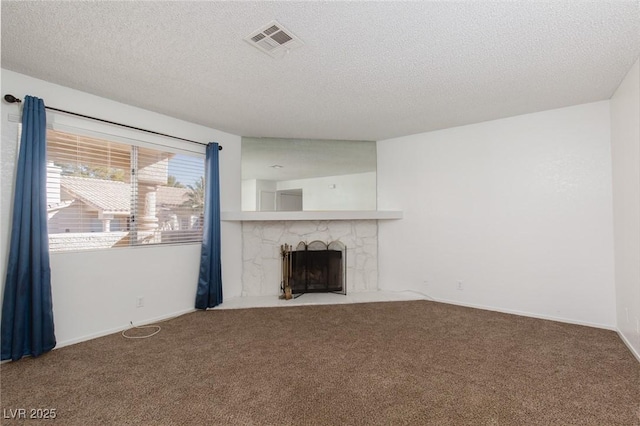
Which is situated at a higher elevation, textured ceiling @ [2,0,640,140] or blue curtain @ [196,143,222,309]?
textured ceiling @ [2,0,640,140]

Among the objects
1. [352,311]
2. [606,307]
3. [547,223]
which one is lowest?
[352,311]

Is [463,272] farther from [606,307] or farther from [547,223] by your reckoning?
[606,307]

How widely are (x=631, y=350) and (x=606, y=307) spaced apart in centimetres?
68

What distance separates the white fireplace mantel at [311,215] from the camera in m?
4.12

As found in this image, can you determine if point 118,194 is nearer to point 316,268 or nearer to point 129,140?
point 129,140

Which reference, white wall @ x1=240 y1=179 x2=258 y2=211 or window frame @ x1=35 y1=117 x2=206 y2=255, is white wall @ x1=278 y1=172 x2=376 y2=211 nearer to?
white wall @ x1=240 y1=179 x2=258 y2=211

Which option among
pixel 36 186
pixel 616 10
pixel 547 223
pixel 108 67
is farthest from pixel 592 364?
pixel 36 186

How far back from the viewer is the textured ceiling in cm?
176

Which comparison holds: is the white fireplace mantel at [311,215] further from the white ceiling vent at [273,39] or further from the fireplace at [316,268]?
the white ceiling vent at [273,39]

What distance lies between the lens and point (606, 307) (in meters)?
3.11

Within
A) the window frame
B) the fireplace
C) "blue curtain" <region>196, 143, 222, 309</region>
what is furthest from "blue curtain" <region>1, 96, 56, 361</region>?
the fireplace

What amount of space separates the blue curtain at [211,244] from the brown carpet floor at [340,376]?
562mm

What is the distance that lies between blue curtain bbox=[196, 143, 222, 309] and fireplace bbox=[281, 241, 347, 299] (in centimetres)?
99

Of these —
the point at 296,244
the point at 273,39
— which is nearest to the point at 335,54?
the point at 273,39
